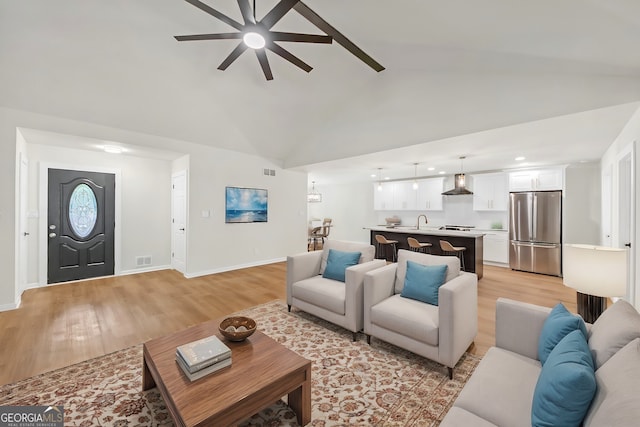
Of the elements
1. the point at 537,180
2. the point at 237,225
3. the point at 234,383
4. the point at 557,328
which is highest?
the point at 537,180

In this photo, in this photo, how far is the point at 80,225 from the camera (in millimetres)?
5074

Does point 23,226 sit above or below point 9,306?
above

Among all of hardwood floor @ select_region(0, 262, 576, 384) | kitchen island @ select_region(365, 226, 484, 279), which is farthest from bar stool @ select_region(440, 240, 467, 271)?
hardwood floor @ select_region(0, 262, 576, 384)

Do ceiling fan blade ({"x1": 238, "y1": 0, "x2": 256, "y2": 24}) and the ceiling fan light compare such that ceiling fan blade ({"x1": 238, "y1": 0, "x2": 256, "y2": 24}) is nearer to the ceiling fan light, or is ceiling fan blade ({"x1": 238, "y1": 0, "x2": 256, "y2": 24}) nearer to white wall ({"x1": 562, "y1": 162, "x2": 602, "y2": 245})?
the ceiling fan light

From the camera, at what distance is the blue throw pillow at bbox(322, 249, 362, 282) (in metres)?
3.27

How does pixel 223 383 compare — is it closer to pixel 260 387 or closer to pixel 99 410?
pixel 260 387

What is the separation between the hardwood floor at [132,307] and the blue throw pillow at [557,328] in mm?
1206

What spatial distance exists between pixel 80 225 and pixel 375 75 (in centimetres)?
604

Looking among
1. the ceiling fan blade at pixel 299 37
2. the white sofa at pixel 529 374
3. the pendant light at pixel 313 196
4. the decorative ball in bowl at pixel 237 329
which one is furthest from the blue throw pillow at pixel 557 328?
the pendant light at pixel 313 196

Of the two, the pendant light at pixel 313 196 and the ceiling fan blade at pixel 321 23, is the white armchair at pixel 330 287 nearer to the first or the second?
the ceiling fan blade at pixel 321 23

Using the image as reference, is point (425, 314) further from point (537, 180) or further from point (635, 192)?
point (537, 180)

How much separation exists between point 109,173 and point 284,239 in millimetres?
3947

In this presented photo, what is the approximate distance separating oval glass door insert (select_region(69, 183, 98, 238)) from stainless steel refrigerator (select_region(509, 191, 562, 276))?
8.76 meters

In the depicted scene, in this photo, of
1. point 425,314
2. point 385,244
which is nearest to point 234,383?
point 425,314
